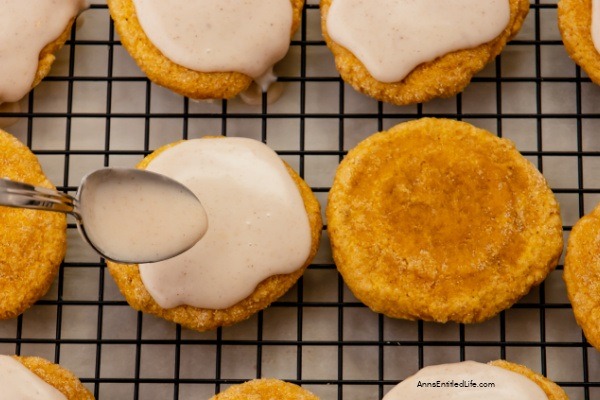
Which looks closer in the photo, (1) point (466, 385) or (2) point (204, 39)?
(1) point (466, 385)

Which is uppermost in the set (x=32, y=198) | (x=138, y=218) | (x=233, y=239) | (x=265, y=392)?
(x=32, y=198)

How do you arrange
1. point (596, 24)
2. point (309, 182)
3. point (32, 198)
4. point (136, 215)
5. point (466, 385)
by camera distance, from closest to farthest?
1. point (32, 198)
2. point (136, 215)
3. point (466, 385)
4. point (596, 24)
5. point (309, 182)

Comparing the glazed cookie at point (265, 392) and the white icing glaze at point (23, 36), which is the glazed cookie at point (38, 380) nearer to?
the glazed cookie at point (265, 392)

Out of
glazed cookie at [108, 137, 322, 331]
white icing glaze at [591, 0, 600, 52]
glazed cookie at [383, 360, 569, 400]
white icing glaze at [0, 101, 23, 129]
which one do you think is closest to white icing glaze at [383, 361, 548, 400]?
glazed cookie at [383, 360, 569, 400]

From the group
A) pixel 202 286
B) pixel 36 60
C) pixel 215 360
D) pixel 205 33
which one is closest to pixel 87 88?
pixel 36 60

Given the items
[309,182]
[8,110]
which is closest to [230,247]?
[309,182]

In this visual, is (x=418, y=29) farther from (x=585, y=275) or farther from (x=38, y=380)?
(x=38, y=380)

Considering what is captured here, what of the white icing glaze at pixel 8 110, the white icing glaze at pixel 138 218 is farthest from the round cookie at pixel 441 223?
the white icing glaze at pixel 8 110

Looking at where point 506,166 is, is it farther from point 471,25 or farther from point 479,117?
point 471,25

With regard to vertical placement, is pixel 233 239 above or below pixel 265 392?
above
